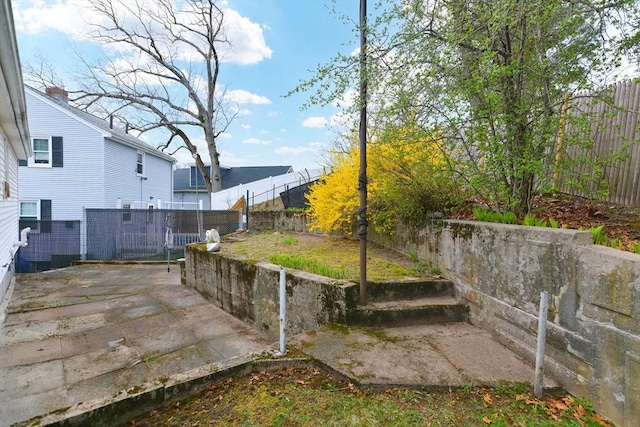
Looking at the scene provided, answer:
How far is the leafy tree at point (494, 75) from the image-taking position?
2.73m

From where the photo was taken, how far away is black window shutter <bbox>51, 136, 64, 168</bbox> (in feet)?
42.1

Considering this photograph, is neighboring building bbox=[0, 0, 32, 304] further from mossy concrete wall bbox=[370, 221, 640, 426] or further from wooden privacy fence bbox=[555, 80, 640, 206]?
wooden privacy fence bbox=[555, 80, 640, 206]

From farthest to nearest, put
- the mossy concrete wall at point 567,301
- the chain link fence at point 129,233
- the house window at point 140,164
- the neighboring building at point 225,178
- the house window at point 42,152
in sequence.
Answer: the neighboring building at point 225,178 < the house window at point 140,164 < the house window at point 42,152 < the chain link fence at point 129,233 < the mossy concrete wall at point 567,301

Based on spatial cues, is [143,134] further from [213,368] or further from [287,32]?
[213,368]

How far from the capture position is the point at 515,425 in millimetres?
1934

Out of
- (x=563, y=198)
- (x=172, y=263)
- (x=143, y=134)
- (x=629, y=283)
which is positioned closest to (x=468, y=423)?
(x=629, y=283)

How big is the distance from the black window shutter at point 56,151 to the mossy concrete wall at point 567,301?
1551 cm

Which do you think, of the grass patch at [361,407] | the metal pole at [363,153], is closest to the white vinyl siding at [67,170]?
the metal pole at [363,153]

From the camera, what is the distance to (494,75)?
2764mm

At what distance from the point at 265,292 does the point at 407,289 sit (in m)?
2.06

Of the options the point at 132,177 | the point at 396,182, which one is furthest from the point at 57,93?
the point at 396,182

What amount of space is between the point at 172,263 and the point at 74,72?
13165 mm

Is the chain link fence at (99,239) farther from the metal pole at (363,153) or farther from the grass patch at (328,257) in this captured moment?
the metal pole at (363,153)

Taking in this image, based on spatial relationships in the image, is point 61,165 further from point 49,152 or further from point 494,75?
point 494,75
